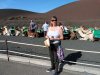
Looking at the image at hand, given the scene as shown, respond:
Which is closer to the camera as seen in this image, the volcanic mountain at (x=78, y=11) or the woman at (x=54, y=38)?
the woman at (x=54, y=38)

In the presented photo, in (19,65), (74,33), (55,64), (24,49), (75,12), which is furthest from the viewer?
(75,12)

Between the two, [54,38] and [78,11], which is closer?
[54,38]

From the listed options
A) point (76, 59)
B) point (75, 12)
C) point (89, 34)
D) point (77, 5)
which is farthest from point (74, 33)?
point (77, 5)

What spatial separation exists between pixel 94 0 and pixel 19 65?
92.9 meters

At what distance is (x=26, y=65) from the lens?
13.9m

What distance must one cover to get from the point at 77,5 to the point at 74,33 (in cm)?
7440

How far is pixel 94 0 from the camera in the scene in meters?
105

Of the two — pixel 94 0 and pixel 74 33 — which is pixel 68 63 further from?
pixel 94 0

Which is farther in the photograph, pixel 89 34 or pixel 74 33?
pixel 74 33

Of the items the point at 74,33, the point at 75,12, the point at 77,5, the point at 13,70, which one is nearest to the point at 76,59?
the point at 13,70

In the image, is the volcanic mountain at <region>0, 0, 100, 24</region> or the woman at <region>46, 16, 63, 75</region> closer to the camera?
the woman at <region>46, 16, 63, 75</region>

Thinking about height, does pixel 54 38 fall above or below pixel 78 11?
below

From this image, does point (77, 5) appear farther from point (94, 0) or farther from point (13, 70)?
point (13, 70)

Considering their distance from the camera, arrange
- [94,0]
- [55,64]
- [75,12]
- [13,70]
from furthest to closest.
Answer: [94,0], [75,12], [13,70], [55,64]
